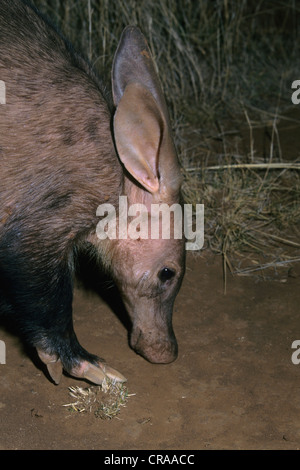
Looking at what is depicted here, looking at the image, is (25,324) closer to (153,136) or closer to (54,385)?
(54,385)

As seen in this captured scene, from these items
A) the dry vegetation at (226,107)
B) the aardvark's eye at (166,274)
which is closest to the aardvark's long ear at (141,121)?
the aardvark's eye at (166,274)

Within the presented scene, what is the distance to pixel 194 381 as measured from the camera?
4066mm

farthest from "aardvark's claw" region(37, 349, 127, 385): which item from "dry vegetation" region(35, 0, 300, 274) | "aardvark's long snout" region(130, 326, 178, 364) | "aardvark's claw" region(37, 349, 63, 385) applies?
"dry vegetation" region(35, 0, 300, 274)

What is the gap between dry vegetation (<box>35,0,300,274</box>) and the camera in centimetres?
550

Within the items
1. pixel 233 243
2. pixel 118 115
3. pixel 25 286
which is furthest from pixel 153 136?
pixel 233 243

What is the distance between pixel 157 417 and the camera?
12.4ft

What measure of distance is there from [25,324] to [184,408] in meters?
0.90

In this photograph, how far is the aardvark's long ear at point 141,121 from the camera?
139 inches

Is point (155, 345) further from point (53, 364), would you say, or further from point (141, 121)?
point (141, 121)

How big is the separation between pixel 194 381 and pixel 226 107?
143 inches

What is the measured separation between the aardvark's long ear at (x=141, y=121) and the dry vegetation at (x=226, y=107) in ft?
5.19

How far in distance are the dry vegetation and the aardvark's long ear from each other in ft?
5.19

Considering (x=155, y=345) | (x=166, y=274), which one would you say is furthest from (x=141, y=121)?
(x=155, y=345)
